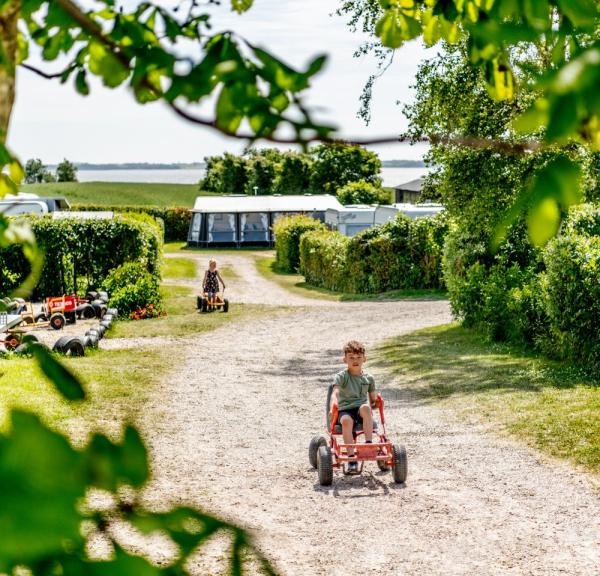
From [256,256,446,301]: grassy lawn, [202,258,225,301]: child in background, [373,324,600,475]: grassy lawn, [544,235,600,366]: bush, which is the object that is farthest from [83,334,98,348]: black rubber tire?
[256,256,446,301]: grassy lawn

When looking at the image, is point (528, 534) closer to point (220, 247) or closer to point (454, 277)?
point (454, 277)

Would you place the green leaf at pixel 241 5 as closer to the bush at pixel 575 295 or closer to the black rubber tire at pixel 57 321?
the bush at pixel 575 295

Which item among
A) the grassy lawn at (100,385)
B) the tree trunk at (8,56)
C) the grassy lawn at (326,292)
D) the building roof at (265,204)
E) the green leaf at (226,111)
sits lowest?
the grassy lawn at (100,385)

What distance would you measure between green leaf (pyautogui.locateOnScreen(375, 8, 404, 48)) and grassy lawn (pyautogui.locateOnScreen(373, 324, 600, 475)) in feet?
23.2

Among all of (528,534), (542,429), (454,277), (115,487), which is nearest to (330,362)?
(454,277)

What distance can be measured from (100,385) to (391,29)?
37.5ft

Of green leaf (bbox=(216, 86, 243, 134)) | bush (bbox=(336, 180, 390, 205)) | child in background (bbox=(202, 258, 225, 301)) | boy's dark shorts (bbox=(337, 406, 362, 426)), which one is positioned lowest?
boy's dark shorts (bbox=(337, 406, 362, 426))

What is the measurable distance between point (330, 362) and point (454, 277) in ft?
13.7

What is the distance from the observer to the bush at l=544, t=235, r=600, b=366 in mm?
13172

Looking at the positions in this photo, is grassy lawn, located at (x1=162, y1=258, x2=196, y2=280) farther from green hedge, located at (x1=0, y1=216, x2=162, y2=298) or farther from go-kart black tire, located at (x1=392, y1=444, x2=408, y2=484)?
go-kart black tire, located at (x1=392, y1=444, x2=408, y2=484)

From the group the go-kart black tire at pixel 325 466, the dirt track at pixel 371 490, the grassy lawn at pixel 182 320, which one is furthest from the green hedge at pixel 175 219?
the go-kart black tire at pixel 325 466

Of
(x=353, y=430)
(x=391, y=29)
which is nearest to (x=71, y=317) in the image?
(x=353, y=430)

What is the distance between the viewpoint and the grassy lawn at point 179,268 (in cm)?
3688

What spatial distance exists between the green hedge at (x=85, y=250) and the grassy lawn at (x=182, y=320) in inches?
61.1
